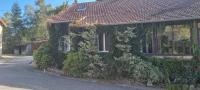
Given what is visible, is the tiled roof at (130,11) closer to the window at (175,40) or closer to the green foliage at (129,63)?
the window at (175,40)

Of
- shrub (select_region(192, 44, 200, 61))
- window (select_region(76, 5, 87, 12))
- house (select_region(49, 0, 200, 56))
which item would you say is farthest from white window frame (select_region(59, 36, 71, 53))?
shrub (select_region(192, 44, 200, 61))

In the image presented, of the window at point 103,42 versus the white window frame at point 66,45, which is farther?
the white window frame at point 66,45

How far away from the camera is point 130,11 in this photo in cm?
2420

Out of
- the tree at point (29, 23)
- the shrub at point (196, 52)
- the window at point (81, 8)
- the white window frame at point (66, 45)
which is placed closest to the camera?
the shrub at point (196, 52)

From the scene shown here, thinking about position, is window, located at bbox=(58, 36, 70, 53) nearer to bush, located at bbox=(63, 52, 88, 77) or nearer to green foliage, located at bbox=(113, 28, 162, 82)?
bush, located at bbox=(63, 52, 88, 77)

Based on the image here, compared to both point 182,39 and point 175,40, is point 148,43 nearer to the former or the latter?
point 175,40

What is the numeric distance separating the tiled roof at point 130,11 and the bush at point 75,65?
279 centimetres

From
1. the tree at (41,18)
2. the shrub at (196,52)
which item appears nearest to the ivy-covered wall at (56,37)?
the shrub at (196,52)

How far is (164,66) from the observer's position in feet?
61.6

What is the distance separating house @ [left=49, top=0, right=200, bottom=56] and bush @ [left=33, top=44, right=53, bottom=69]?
1254 mm

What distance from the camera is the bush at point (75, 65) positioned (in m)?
20.8

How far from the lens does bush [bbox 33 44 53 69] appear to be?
25184mm

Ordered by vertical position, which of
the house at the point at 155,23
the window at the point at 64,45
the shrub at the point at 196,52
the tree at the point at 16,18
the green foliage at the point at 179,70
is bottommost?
the green foliage at the point at 179,70

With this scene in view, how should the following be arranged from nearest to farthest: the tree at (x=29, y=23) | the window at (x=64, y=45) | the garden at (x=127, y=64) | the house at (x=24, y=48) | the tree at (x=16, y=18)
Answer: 1. the garden at (x=127, y=64)
2. the window at (x=64, y=45)
3. the house at (x=24, y=48)
4. the tree at (x=29, y=23)
5. the tree at (x=16, y=18)
